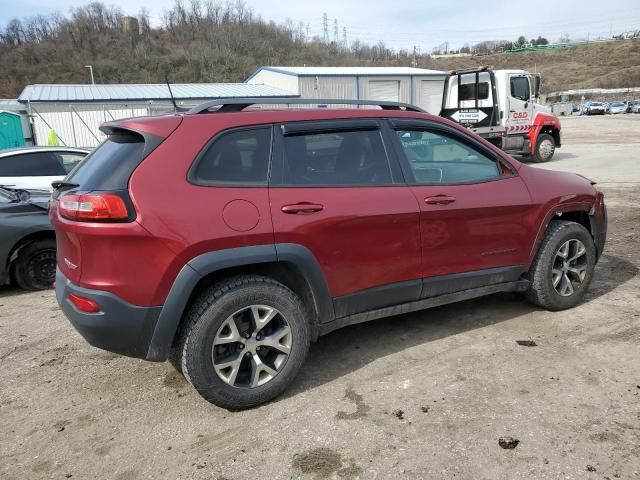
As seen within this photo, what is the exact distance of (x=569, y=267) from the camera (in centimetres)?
441

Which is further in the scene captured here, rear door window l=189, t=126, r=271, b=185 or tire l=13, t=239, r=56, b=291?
tire l=13, t=239, r=56, b=291

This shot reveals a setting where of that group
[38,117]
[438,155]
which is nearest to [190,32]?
[38,117]

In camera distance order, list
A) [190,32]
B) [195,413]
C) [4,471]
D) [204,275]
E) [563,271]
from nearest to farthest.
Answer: [4,471] → [204,275] → [195,413] → [563,271] → [190,32]

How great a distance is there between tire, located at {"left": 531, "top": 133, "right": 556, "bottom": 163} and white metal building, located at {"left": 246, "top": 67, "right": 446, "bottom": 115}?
14227 millimetres

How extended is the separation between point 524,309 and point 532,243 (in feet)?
2.32

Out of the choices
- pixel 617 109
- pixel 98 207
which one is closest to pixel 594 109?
pixel 617 109

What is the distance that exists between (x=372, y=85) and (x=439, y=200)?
29800 mm

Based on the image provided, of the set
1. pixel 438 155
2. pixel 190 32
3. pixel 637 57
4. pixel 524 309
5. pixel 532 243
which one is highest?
pixel 190 32

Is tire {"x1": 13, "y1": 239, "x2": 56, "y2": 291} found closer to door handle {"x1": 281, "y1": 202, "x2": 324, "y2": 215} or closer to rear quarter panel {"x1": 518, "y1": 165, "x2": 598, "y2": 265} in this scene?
door handle {"x1": 281, "y1": 202, "x2": 324, "y2": 215}

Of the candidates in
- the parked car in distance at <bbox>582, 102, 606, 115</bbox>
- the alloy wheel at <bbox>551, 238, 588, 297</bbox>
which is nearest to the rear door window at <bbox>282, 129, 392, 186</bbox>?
the alloy wheel at <bbox>551, 238, 588, 297</bbox>

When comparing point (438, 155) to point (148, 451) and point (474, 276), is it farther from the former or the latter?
point (148, 451)

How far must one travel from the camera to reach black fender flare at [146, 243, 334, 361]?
2799mm

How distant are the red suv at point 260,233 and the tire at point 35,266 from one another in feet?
8.76

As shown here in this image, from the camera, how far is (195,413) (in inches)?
121
